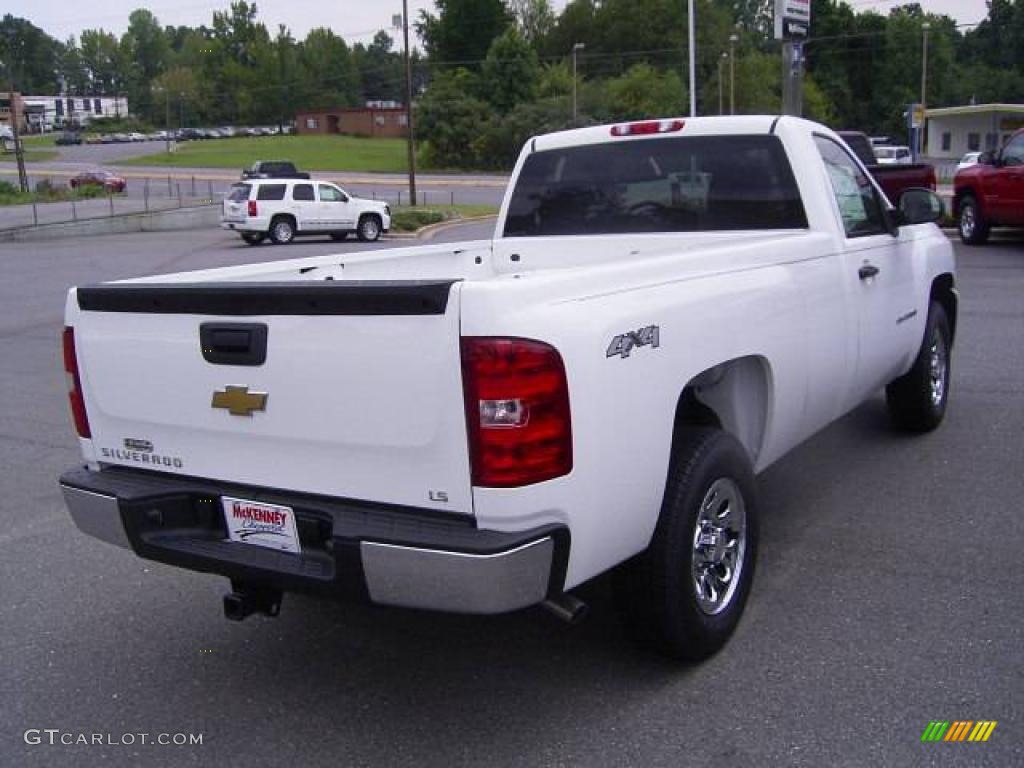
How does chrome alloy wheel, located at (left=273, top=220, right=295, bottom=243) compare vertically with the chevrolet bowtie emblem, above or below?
below

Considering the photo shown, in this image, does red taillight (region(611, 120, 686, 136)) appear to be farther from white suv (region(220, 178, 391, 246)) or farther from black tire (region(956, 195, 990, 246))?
white suv (region(220, 178, 391, 246))

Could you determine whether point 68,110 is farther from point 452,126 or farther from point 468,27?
point 452,126

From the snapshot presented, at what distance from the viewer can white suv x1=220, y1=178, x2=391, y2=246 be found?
29000 millimetres

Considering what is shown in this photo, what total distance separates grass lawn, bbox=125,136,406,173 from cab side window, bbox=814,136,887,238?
73.9m

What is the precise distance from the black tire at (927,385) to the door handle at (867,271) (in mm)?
1276

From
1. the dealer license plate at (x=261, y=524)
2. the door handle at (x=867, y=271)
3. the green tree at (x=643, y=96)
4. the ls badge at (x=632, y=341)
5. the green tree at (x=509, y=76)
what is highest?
the green tree at (x=509, y=76)

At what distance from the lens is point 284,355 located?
321 centimetres

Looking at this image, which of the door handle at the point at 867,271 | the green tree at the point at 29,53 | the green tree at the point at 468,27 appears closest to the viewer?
the door handle at the point at 867,271

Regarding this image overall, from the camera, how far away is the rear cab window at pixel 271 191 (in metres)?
29.0

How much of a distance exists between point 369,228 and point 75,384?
91.6 ft

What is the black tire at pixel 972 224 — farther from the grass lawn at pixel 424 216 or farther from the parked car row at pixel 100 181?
the parked car row at pixel 100 181

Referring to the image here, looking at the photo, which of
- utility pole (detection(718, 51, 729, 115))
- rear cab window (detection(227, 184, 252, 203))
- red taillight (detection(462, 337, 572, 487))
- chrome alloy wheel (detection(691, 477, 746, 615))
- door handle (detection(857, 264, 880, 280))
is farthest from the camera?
utility pole (detection(718, 51, 729, 115))

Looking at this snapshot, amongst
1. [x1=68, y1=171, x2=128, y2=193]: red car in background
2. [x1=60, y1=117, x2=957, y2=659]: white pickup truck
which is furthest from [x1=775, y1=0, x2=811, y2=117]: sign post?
[x1=68, y1=171, x2=128, y2=193]: red car in background

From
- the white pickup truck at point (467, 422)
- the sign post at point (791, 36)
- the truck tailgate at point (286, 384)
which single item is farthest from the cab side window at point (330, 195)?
the truck tailgate at point (286, 384)
